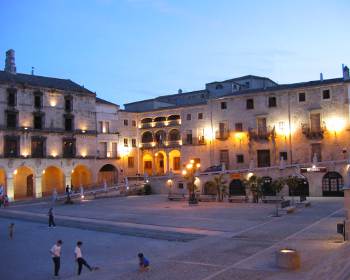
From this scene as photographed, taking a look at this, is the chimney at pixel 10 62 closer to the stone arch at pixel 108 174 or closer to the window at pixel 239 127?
the stone arch at pixel 108 174

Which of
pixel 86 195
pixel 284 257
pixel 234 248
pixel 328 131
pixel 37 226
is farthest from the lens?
pixel 86 195

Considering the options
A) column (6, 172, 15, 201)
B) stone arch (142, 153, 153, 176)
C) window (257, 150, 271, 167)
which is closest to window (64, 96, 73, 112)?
column (6, 172, 15, 201)

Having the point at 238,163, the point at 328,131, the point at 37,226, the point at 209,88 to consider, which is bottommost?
the point at 37,226

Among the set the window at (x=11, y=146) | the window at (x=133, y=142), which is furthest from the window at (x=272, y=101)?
the window at (x=11, y=146)

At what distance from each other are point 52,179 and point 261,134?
93.7ft

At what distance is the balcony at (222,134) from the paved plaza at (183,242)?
17.8 m

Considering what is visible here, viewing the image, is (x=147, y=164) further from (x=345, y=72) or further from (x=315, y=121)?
(x=345, y=72)

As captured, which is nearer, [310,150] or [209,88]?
[310,150]

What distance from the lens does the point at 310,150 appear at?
162ft

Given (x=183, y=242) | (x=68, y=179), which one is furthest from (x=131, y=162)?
(x=183, y=242)

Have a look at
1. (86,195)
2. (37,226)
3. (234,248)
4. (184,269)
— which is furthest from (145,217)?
(86,195)

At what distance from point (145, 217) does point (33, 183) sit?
27225 millimetres

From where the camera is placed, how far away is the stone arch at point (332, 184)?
45.9m

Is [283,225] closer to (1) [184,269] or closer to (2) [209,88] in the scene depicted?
(1) [184,269]
